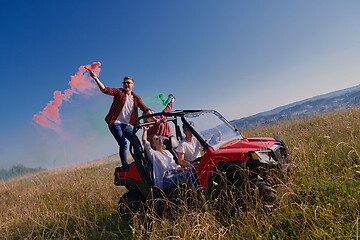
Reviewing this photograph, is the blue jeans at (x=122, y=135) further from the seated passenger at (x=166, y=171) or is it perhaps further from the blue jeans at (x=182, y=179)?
the blue jeans at (x=182, y=179)

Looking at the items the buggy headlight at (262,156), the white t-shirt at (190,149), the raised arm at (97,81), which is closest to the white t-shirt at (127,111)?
the raised arm at (97,81)

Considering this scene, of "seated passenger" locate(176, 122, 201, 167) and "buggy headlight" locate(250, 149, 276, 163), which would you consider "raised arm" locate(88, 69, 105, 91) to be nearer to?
"seated passenger" locate(176, 122, 201, 167)

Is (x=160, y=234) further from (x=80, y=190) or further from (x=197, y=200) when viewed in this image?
(x=80, y=190)

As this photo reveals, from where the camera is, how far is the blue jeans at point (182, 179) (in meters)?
3.09

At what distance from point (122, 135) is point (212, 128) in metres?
2.41

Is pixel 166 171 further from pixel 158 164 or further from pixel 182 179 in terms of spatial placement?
pixel 182 179

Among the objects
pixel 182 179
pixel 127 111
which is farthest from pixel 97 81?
pixel 182 179

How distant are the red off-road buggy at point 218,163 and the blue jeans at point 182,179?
0.09 meters

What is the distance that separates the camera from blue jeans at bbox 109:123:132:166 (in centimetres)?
505

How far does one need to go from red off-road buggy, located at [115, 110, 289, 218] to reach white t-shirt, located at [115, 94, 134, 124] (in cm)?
141

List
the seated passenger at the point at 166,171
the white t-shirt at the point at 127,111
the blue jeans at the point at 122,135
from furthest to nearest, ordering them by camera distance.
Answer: the white t-shirt at the point at 127,111 → the blue jeans at the point at 122,135 → the seated passenger at the point at 166,171

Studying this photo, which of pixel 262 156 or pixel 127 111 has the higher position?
pixel 127 111

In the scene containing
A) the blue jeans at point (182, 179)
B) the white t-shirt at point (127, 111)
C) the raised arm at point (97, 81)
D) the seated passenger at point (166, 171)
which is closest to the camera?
the blue jeans at point (182, 179)

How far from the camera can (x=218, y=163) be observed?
2.93 m
